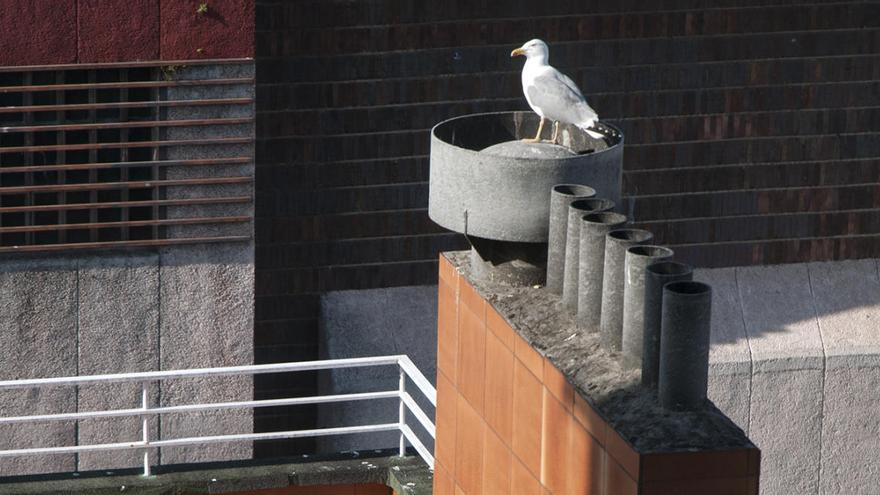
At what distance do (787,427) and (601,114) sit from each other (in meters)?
3.02

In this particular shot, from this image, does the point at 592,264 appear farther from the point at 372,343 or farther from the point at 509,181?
the point at 372,343

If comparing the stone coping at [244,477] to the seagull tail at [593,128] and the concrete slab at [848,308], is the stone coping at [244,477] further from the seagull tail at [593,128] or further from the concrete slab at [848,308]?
the concrete slab at [848,308]

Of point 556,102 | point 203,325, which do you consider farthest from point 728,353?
point 556,102

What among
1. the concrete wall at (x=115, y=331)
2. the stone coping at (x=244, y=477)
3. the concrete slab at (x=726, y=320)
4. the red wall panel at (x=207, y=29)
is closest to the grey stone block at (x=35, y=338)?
the concrete wall at (x=115, y=331)

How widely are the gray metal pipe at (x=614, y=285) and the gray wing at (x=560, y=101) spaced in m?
1.51

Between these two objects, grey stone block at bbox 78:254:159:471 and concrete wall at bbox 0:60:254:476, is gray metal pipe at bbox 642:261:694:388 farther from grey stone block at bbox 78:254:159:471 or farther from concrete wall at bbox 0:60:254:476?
grey stone block at bbox 78:254:159:471

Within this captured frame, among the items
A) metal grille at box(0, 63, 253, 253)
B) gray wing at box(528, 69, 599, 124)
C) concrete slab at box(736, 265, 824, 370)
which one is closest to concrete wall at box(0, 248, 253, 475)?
metal grille at box(0, 63, 253, 253)

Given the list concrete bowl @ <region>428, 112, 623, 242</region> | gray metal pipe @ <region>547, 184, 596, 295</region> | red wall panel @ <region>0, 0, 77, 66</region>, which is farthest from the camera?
red wall panel @ <region>0, 0, 77, 66</region>

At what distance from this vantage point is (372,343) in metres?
14.8

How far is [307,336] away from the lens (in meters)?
14.7

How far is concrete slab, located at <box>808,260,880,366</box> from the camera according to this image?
50.2 ft

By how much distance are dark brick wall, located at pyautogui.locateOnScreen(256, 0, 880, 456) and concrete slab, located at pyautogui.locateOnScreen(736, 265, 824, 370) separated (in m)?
0.17

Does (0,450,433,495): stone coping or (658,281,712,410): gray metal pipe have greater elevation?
(658,281,712,410): gray metal pipe

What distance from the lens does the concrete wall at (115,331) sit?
543 inches
